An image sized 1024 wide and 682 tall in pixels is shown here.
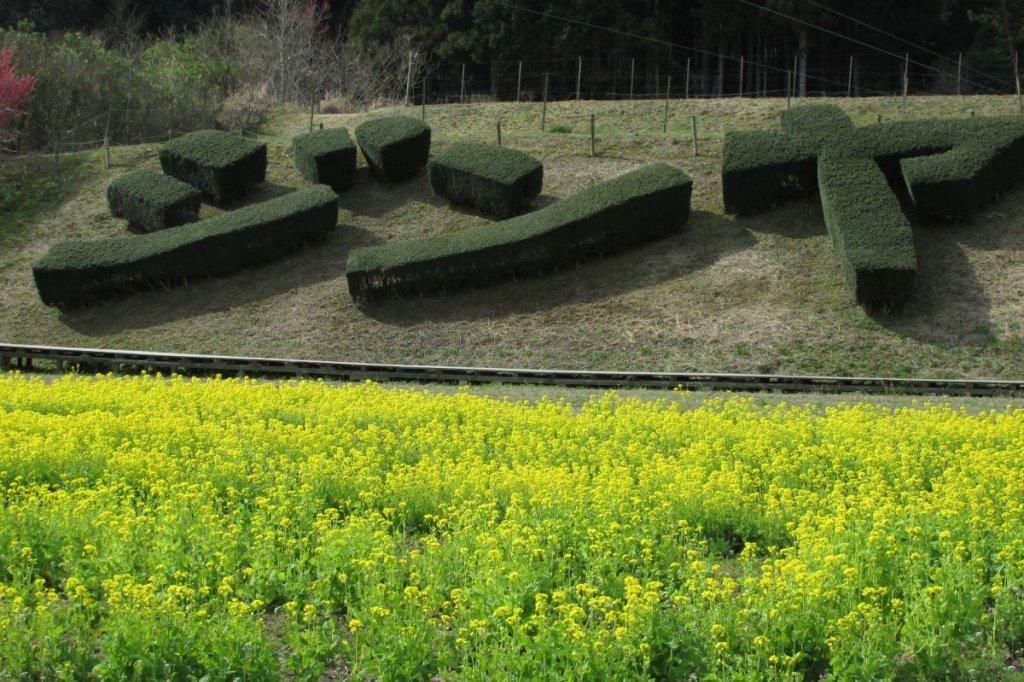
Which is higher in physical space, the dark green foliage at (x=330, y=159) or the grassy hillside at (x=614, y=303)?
the dark green foliage at (x=330, y=159)

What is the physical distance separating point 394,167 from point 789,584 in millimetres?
21083

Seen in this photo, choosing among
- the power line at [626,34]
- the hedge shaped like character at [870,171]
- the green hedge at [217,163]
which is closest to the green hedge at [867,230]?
the hedge shaped like character at [870,171]

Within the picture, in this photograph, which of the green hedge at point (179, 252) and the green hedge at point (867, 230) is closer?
the green hedge at point (867, 230)

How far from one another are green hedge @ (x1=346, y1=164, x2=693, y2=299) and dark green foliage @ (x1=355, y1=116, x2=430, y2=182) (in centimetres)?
429

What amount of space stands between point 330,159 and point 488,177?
410 centimetres

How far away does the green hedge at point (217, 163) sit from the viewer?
27938 mm

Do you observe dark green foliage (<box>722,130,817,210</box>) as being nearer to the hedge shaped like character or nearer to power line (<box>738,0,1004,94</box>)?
the hedge shaped like character

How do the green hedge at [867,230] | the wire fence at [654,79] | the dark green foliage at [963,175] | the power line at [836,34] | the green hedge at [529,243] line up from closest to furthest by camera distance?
the green hedge at [867,230], the dark green foliage at [963,175], the green hedge at [529,243], the power line at [836,34], the wire fence at [654,79]

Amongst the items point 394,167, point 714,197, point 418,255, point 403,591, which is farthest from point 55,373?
point 403,591

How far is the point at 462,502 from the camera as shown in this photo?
10898 mm

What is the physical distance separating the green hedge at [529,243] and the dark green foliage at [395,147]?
429 cm

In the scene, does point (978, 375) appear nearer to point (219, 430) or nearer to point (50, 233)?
point (219, 430)

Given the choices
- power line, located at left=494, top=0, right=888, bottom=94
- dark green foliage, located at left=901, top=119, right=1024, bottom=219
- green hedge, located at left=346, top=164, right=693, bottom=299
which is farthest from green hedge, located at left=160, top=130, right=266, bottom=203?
power line, located at left=494, top=0, right=888, bottom=94

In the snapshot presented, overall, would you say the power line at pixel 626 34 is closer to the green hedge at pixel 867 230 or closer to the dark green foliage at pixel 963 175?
the dark green foliage at pixel 963 175
